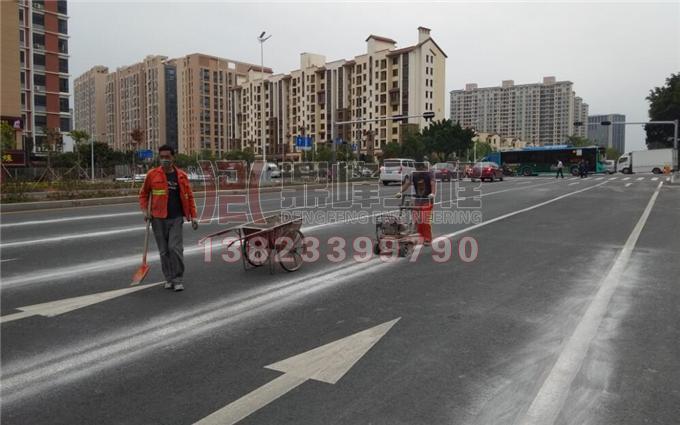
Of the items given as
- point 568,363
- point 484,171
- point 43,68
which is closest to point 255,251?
point 568,363

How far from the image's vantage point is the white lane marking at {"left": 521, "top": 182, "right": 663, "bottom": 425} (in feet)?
11.5

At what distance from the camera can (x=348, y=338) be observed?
16.1 feet

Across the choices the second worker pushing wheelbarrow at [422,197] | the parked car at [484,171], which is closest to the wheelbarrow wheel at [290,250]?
the second worker pushing wheelbarrow at [422,197]

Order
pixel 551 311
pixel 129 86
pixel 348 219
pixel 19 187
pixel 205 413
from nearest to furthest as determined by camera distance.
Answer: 1. pixel 205 413
2. pixel 551 311
3. pixel 348 219
4. pixel 19 187
5. pixel 129 86

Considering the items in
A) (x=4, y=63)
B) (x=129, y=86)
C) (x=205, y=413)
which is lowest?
(x=205, y=413)

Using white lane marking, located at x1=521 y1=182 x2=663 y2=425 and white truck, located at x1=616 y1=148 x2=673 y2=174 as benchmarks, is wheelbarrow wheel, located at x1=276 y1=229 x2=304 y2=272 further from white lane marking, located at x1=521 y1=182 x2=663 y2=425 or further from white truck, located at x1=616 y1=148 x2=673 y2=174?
white truck, located at x1=616 y1=148 x2=673 y2=174

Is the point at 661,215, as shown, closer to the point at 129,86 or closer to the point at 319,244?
the point at 319,244

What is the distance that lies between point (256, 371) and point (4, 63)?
2767 inches

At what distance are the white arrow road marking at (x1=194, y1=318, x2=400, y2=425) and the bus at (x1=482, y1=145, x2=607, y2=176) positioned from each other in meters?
53.7

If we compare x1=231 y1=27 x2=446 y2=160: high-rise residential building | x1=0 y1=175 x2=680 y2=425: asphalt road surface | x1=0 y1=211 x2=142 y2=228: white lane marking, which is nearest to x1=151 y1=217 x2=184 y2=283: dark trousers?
x1=0 y1=175 x2=680 y2=425: asphalt road surface

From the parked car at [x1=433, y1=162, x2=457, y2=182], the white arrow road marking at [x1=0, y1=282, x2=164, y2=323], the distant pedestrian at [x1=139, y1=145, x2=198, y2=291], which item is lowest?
the white arrow road marking at [x1=0, y1=282, x2=164, y2=323]

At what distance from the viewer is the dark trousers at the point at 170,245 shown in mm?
6727

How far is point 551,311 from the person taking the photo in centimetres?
580

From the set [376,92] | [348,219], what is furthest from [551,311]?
[376,92]
